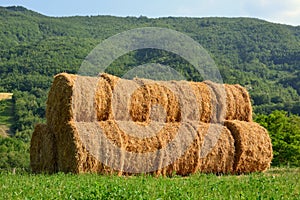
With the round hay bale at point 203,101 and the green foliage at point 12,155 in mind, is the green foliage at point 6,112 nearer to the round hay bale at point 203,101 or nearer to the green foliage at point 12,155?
the green foliage at point 12,155

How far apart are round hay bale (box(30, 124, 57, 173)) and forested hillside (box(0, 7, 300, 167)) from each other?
36.8m

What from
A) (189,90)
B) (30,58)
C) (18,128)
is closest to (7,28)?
(30,58)

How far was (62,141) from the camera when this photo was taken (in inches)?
553

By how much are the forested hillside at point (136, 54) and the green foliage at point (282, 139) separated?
50.1ft

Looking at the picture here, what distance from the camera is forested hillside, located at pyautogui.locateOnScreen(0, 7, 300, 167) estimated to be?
68375mm

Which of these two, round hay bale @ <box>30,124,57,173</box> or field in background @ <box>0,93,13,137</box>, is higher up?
round hay bale @ <box>30,124,57,173</box>

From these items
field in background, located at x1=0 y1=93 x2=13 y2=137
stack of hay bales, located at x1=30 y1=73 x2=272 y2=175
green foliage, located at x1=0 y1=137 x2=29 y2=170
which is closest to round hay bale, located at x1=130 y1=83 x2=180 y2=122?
stack of hay bales, located at x1=30 y1=73 x2=272 y2=175

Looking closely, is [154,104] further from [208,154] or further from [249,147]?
[249,147]

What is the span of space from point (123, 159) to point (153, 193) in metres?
4.91

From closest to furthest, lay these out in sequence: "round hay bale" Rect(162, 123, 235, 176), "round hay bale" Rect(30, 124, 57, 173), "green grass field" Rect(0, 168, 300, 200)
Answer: "green grass field" Rect(0, 168, 300, 200) < "round hay bale" Rect(30, 124, 57, 173) < "round hay bale" Rect(162, 123, 235, 176)

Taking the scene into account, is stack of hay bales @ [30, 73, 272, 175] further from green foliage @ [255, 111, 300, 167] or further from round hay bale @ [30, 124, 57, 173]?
Answer: green foliage @ [255, 111, 300, 167]

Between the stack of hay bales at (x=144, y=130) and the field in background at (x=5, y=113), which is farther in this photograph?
the field in background at (x=5, y=113)

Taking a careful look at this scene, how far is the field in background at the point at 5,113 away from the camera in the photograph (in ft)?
207

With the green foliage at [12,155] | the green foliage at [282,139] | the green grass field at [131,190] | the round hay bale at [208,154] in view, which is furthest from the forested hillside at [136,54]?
the green grass field at [131,190]
